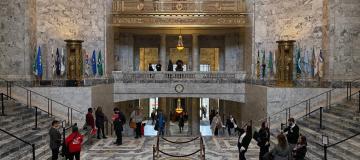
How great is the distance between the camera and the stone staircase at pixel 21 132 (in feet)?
35.6

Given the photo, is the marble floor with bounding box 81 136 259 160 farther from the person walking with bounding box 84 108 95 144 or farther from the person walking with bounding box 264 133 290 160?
the person walking with bounding box 264 133 290 160

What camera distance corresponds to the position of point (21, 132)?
12789 mm

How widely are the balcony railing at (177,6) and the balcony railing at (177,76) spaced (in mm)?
3723

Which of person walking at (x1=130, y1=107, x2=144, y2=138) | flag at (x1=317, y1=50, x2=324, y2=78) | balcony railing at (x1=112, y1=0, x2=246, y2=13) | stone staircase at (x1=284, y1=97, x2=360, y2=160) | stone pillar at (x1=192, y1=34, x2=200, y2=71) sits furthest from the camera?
stone pillar at (x1=192, y1=34, x2=200, y2=71)

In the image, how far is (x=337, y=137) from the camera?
12.3 meters

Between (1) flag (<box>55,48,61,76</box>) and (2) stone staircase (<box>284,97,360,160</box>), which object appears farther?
(1) flag (<box>55,48,61,76</box>)

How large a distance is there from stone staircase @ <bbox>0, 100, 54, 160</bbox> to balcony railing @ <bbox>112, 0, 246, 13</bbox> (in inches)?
367

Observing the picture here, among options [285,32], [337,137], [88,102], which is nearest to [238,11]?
[285,32]

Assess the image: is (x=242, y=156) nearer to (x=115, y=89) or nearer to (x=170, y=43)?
(x=115, y=89)

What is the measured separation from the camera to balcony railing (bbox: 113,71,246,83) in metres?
22.9

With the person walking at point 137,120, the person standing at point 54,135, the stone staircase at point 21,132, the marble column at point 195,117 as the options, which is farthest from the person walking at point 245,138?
the marble column at point 195,117

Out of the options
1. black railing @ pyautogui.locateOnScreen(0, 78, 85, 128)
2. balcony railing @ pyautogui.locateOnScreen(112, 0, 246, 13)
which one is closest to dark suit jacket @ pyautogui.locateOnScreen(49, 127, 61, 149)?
black railing @ pyautogui.locateOnScreen(0, 78, 85, 128)

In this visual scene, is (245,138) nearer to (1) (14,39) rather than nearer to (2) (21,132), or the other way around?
(2) (21,132)

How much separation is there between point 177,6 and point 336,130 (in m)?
13.1
